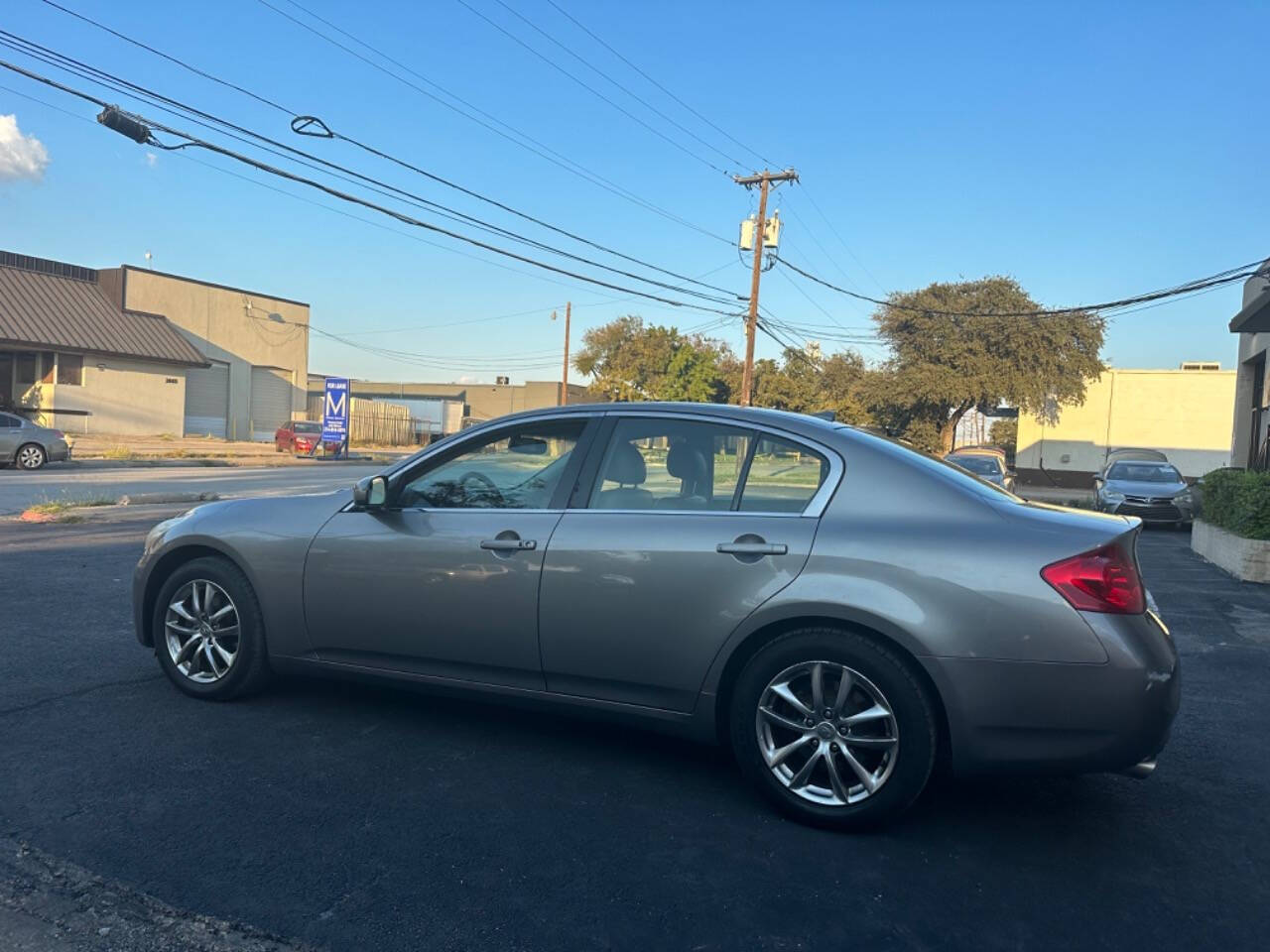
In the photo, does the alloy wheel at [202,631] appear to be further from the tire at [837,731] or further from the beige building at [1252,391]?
the beige building at [1252,391]

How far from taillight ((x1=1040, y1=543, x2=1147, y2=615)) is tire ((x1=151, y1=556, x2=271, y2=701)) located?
3.65 m

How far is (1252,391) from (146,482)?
26.3 meters

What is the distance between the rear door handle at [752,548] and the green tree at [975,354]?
35524mm

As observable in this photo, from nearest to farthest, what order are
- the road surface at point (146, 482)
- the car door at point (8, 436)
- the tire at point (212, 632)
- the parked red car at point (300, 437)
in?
the tire at point (212, 632) → the road surface at point (146, 482) → the car door at point (8, 436) → the parked red car at point (300, 437)

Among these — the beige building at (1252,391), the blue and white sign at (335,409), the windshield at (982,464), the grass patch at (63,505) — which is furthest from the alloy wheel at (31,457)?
the beige building at (1252,391)

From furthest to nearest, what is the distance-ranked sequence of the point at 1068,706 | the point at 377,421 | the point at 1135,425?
1. the point at 377,421
2. the point at 1135,425
3. the point at 1068,706

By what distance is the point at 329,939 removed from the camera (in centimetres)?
278

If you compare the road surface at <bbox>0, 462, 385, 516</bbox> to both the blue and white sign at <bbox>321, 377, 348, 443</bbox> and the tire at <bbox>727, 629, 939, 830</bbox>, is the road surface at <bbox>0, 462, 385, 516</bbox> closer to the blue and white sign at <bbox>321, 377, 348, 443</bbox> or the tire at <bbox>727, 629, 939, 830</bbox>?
the blue and white sign at <bbox>321, 377, 348, 443</bbox>

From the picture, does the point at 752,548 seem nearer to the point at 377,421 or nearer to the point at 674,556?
the point at 674,556

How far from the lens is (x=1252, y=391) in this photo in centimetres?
2356

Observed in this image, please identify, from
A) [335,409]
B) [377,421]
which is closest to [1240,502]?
[335,409]

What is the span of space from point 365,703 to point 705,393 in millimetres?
47664

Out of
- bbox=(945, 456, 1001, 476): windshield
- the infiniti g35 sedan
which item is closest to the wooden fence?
bbox=(945, 456, 1001, 476): windshield

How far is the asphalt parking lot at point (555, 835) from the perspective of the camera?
293cm
